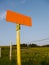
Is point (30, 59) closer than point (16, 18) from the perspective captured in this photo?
No

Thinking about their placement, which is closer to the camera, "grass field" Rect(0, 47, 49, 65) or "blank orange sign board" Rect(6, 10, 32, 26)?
"blank orange sign board" Rect(6, 10, 32, 26)

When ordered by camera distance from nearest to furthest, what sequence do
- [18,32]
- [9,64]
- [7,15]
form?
[7,15], [18,32], [9,64]

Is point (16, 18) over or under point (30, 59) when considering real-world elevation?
over

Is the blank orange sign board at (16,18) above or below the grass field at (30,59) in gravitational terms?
above

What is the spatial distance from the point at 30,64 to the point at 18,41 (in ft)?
7.98

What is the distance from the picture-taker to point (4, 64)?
7758 millimetres

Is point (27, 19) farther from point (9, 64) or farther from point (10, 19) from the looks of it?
point (9, 64)

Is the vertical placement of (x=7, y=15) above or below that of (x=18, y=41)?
above

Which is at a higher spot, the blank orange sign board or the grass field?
the blank orange sign board

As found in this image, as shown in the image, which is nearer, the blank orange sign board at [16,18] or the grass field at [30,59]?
the blank orange sign board at [16,18]

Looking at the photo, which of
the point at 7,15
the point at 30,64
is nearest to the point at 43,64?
the point at 30,64

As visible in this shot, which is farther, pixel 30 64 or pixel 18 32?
Result: pixel 30 64

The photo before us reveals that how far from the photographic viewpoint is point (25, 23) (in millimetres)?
5285

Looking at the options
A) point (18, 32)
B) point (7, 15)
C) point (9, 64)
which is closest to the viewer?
point (7, 15)
